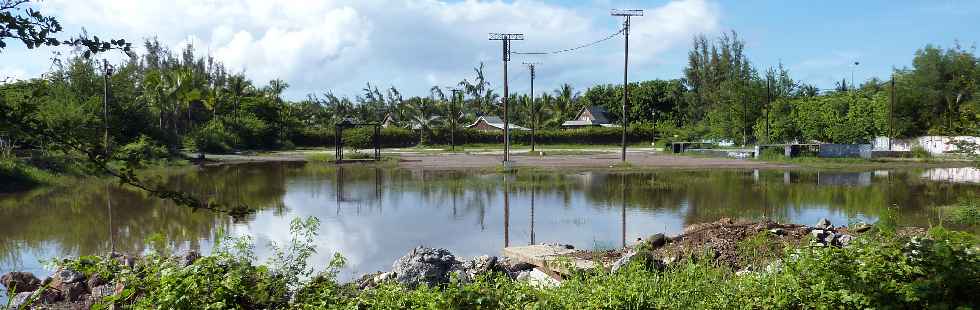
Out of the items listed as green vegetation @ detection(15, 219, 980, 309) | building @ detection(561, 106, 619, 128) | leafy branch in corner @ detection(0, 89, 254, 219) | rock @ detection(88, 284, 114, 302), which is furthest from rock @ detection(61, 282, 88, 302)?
building @ detection(561, 106, 619, 128)

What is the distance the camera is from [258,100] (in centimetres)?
6394

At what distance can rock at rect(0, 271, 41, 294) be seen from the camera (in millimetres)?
8109

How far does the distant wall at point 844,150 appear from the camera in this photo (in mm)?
41438

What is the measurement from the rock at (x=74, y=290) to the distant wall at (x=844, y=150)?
40460 mm

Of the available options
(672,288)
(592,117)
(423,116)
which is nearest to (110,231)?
(672,288)

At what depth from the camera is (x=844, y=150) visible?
42.0m

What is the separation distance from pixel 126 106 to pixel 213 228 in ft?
96.3

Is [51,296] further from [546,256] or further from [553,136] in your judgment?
[553,136]

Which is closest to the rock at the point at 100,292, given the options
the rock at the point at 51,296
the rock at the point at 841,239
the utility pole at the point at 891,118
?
the rock at the point at 51,296

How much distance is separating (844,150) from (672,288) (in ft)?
135

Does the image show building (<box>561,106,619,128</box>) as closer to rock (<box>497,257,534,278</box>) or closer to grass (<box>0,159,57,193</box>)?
grass (<box>0,159,57,193</box>)

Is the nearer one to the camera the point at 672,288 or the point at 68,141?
the point at 68,141

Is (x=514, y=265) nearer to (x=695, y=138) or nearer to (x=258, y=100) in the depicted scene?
(x=695, y=138)

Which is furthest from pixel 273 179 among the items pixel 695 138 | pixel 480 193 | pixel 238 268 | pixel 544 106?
pixel 544 106
